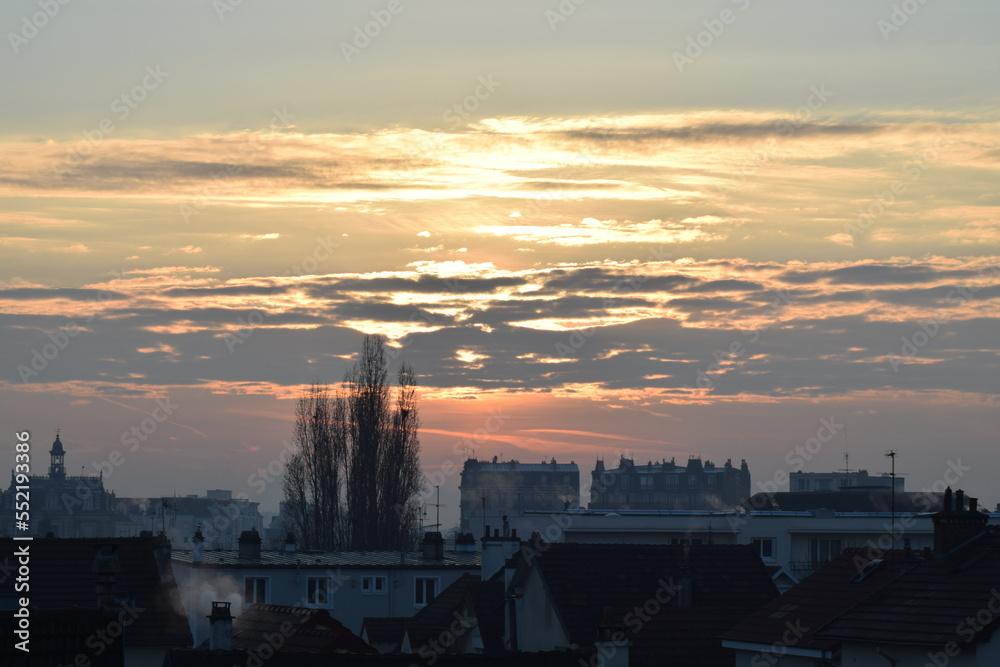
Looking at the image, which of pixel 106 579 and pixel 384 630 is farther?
pixel 384 630

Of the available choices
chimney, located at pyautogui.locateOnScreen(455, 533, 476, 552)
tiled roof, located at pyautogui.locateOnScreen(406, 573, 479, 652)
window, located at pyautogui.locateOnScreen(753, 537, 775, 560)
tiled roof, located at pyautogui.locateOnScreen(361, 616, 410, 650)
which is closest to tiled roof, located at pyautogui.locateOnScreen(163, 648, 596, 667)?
tiled roof, located at pyautogui.locateOnScreen(406, 573, 479, 652)

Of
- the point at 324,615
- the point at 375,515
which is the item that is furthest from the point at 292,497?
the point at 324,615

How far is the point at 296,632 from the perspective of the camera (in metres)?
37.6

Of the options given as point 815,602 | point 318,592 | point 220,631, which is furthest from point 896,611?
point 318,592

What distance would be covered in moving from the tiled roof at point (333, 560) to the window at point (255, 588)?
2.21 feet

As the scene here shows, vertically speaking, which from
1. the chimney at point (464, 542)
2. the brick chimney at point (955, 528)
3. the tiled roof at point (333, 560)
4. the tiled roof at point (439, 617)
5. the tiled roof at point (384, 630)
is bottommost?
the tiled roof at point (384, 630)

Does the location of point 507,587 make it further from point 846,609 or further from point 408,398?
point 408,398

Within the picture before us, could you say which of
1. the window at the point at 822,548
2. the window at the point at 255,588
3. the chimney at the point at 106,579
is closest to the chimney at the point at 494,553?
the window at the point at 255,588

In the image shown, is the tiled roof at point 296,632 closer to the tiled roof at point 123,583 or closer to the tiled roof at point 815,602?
the tiled roof at point 123,583

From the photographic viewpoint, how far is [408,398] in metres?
93.8

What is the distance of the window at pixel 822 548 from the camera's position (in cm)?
7750

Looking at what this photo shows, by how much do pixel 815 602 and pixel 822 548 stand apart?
48.4m

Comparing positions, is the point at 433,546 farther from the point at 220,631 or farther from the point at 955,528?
the point at 955,528

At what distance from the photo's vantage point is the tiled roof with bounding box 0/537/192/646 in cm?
3681
